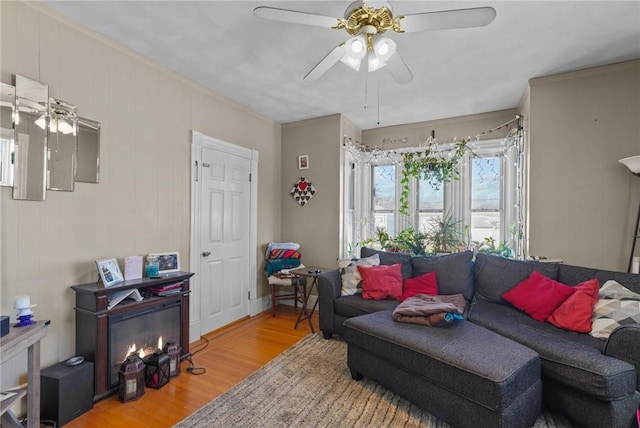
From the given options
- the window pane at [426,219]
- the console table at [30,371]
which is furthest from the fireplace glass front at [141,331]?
the window pane at [426,219]

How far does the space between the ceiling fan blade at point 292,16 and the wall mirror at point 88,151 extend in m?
1.61

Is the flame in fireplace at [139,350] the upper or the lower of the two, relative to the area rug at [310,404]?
upper

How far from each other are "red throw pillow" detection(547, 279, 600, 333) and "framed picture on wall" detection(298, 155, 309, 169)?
3.21 metres

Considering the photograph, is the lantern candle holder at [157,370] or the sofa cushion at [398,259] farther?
the sofa cushion at [398,259]

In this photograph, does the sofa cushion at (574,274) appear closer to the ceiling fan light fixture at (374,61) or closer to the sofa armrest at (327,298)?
the sofa armrest at (327,298)

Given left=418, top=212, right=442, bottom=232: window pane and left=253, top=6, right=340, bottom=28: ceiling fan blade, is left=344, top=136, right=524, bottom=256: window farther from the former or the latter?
left=253, top=6, right=340, bottom=28: ceiling fan blade

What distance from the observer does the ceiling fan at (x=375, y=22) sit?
1556mm

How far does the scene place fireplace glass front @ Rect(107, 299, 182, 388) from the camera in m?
2.23

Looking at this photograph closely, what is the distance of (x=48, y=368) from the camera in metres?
2.00

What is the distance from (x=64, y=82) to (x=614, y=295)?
4231 millimetres

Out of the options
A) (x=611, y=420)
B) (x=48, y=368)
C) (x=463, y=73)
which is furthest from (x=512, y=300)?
(x=48, y=368)

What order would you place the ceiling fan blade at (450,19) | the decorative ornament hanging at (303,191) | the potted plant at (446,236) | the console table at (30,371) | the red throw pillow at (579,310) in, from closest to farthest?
the ceiling fan blade at (450,19)
the console table at (30,371)
the red throw pillow at (579,310)
the potted plant at (446,236)
the decorative ornament hanging at (303,191)

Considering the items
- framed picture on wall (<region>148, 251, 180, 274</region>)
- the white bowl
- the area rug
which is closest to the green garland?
the white bowl

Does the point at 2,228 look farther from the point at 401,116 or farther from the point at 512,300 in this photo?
the point at 401,116
